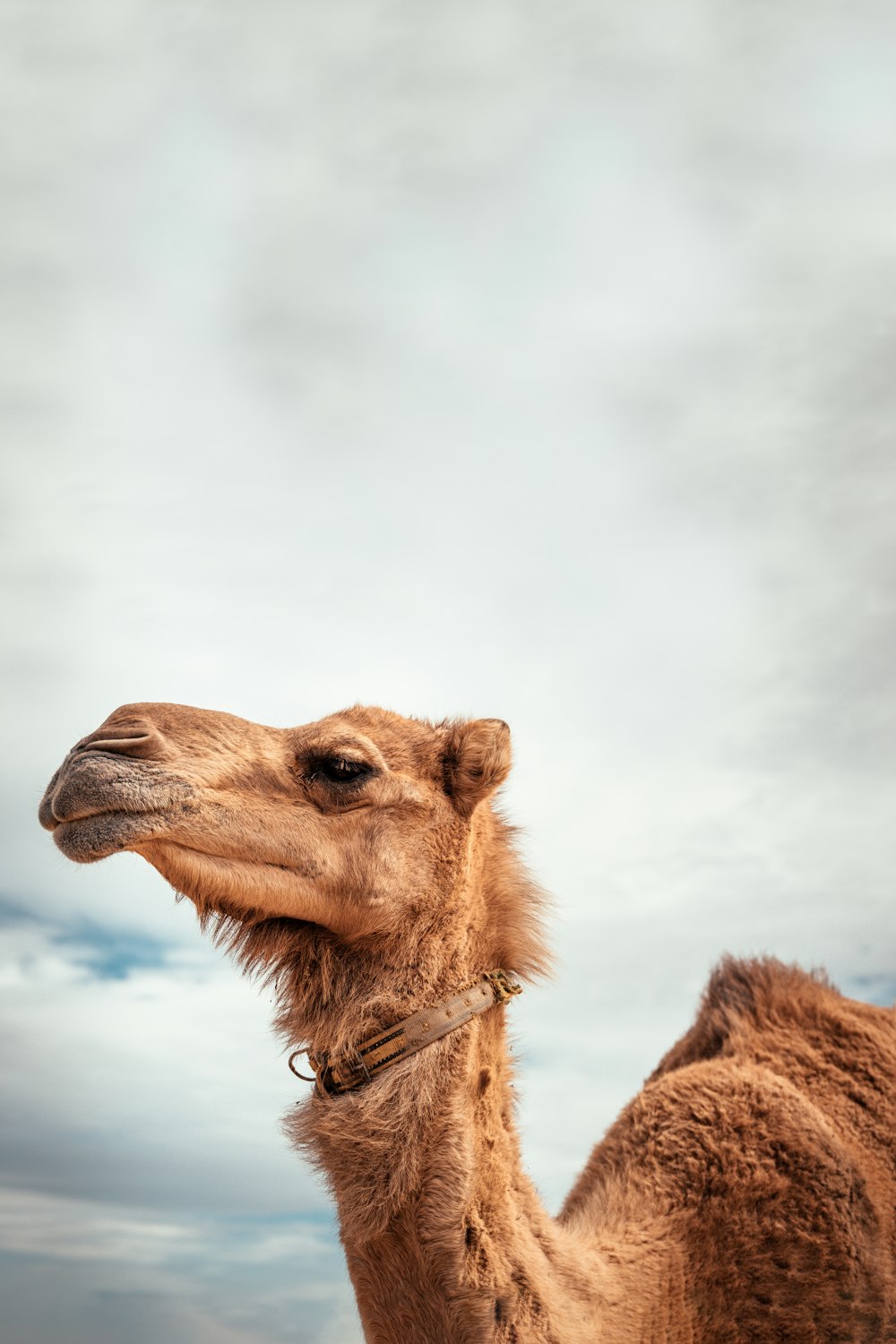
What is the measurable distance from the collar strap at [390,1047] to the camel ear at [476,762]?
0.75 metres

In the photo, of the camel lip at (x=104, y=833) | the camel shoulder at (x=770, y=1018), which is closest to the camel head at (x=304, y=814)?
the camel lip at (x=104, y=833)

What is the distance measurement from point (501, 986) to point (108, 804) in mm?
1578

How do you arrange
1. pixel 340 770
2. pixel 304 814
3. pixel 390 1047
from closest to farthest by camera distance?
1. pixel 390 1047
2. pixel 304 814
3. pixel 340 770

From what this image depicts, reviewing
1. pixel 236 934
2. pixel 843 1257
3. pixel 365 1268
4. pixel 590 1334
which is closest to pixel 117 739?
pixel 236 934

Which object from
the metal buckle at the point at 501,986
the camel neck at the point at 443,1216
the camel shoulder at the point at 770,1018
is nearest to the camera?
the camel neck at the point at 443,1216

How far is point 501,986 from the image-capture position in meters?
4.48

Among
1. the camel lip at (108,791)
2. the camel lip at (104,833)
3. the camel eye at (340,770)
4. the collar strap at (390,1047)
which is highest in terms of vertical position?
the camel eye at (340,770)

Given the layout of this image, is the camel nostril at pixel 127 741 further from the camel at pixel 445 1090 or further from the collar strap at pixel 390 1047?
the collar strap at pixel 390 1047

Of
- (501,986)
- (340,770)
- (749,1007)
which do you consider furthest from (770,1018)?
(340,770)

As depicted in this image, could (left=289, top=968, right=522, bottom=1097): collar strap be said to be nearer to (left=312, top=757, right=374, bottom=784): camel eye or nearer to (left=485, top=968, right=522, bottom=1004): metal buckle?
(left=485, top=968, right=522, bottom=1004): metal buckle

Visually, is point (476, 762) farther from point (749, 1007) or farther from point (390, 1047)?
point (749, 1007)

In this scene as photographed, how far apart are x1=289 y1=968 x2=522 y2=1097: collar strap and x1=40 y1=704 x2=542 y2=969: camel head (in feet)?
0.90

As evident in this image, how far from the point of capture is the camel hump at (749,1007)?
554cm

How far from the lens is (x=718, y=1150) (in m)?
4.77
